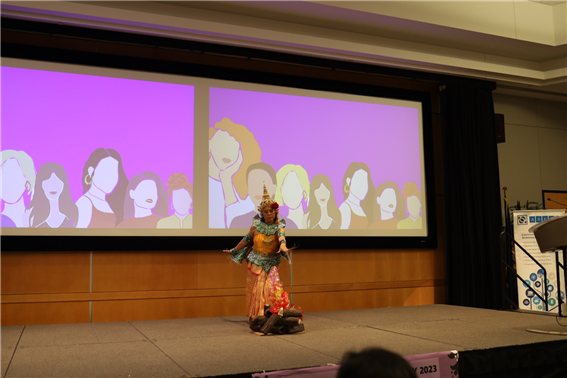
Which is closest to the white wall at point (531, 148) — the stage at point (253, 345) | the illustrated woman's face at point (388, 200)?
the illustrated woman's face at point (388, 200)

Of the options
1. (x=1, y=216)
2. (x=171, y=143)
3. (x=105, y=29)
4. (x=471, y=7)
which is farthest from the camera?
(x=471, y=7)

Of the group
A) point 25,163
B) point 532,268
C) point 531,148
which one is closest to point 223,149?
point 25,163

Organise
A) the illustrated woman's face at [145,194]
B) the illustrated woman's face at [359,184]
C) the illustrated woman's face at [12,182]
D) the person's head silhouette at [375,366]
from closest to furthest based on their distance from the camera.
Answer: the person's head silhouette at [375,366] → the illustrated woman's face at [12,182] → the illustrated woman's face at [145,194] → the illustrated woman's face at [359,184]

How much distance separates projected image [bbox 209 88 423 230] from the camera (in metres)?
5.30

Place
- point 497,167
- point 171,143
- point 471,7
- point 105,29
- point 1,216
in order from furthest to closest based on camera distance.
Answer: point 497,167, point 471,7, point 171,143, point 105,29, point 1,216

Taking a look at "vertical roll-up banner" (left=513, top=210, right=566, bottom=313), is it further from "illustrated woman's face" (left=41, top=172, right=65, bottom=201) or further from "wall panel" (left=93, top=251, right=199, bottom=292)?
"illustrated woman's face" (left=41, top=172, right=65, bottom=201)

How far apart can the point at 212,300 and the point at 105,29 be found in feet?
9.65

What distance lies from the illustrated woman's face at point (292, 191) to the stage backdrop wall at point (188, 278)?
45cm

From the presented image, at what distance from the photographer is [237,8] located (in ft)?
16.1

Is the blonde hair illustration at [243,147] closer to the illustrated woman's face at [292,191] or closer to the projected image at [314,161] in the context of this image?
the projected image at [314,161]

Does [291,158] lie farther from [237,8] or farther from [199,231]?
[237,8]

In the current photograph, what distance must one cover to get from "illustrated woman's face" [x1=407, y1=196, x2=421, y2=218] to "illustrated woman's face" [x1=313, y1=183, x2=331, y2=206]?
115 centimetres

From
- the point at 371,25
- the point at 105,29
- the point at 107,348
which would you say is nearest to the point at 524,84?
the point at 371,25

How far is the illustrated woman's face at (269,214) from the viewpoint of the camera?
4.23 metres
